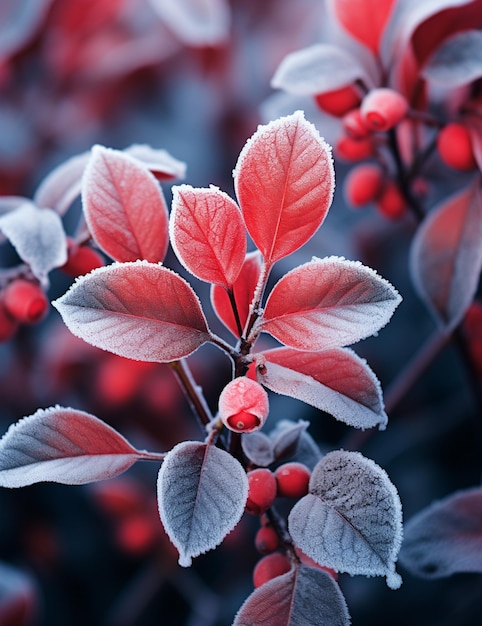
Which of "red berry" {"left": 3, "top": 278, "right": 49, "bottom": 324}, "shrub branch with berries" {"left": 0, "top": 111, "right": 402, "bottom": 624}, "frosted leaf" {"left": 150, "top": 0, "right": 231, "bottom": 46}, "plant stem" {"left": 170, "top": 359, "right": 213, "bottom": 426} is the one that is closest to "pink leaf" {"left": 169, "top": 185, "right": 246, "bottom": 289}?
"shrub branch with berries" {"left": 0, "top": 111, "right": 402, "bottom": 624}

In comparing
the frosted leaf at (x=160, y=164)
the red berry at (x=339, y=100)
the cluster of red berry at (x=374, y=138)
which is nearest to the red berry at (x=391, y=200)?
the cluster of red berry at (x=374, y=138)

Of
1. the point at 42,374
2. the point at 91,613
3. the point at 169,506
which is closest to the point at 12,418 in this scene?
the point at 42,374

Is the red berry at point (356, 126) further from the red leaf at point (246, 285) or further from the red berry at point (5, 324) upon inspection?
the red berry at point (5, 324)

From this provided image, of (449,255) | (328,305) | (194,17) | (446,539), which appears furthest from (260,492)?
(194,17)

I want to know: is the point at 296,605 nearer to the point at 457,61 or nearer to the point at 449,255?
the point at 449,255

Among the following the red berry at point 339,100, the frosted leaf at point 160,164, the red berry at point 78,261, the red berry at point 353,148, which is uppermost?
the red berry at point 339,100

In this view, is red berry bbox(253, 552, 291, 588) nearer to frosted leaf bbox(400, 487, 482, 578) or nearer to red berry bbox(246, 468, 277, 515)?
red berry bbox(246, 468, 277, 515)
